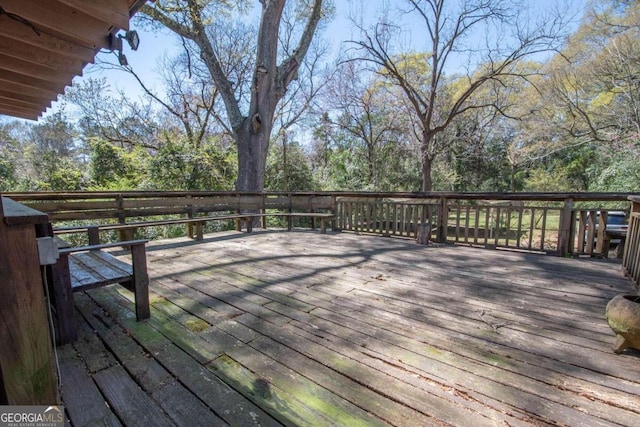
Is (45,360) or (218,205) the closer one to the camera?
(45,360)

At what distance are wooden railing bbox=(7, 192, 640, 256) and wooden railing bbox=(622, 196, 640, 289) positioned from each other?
0.57 metres

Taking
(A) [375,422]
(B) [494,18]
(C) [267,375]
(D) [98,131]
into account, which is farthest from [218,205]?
(D) [98,131]

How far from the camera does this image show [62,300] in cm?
175

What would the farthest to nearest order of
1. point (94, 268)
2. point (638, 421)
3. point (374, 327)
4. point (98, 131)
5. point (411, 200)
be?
point (98, 131), point (411, 200), point (94, 268), point (374, 327), point (638, 421)

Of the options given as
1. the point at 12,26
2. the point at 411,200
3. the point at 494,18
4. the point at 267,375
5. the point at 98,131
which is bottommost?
the point at 267,375

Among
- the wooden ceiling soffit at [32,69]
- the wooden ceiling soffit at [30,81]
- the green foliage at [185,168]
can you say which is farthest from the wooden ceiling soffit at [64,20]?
the green foliage at [185,168]

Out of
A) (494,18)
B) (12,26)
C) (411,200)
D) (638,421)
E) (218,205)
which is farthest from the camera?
(494,18)

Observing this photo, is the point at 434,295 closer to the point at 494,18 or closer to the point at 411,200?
the point at 411,200

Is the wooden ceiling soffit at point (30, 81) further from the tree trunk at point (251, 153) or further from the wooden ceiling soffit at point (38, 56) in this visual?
the tree trunk at point (251, 153)

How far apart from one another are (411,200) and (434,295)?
2.66 m

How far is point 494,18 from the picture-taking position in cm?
789

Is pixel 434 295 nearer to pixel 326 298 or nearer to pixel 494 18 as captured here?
pixel 326 298

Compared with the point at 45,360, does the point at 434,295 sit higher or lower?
lower

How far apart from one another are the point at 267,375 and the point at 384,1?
960cm
